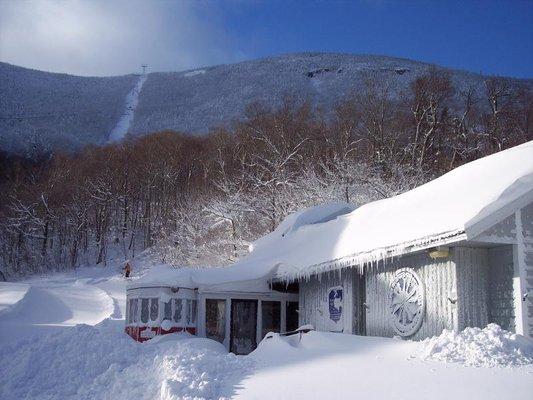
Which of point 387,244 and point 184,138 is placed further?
point 184,138

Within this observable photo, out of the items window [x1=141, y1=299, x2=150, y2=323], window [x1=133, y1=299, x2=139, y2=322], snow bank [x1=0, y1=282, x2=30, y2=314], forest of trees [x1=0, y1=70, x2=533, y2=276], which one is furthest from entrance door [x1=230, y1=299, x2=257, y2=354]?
forest of trees [x1=0, y1=70, x2=533, y2=276]

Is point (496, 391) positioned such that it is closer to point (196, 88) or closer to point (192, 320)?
point (192, 320)

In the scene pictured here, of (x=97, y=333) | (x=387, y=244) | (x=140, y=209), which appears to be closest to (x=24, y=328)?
(x=97, y=333)

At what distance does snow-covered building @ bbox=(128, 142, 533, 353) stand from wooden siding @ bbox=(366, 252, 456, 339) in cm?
2

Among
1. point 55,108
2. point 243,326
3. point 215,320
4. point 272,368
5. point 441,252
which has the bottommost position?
point 272,368

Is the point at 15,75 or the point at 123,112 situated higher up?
the point at 15,75

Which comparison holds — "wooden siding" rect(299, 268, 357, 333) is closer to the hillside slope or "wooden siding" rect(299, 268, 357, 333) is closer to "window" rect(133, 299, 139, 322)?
"window" rect(133, 299, 139, 322)

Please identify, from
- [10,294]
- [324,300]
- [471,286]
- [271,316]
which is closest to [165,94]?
[10,294]

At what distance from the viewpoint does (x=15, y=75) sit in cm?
10662

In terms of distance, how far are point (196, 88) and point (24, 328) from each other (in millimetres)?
87877

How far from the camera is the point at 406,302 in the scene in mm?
11141

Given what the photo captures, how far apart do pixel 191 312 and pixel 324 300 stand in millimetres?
3955

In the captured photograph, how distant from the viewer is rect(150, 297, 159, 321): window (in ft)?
50.8

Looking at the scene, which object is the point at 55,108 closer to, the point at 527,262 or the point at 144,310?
the point at 144,310
